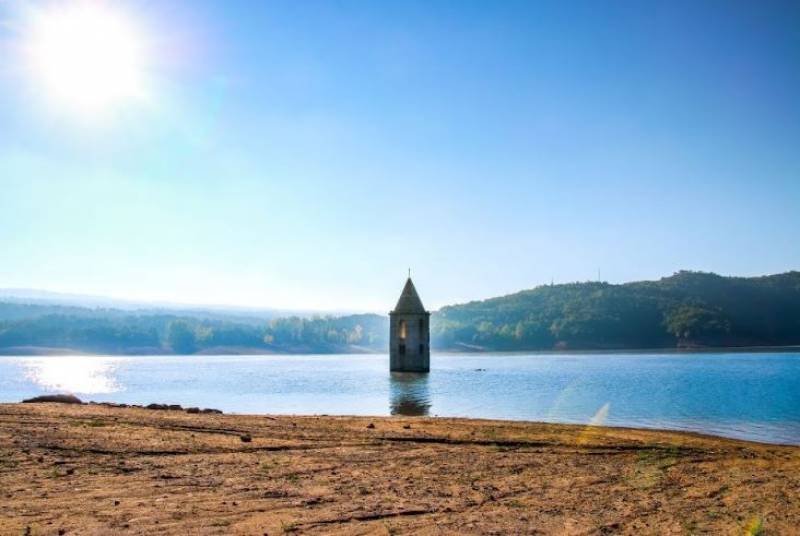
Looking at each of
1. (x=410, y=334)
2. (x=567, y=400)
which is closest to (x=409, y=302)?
(x=410, y=334)

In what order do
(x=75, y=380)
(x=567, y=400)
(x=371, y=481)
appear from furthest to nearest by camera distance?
(x=75, y=380), (x=567, y=400), (x=371, y=481)

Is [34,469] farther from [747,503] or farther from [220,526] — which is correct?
[747,503]

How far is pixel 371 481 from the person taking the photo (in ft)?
44.0

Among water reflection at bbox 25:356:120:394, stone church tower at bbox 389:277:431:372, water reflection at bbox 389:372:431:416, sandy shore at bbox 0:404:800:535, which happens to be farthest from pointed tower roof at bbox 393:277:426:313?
sandy shore at bbox 0:404:800:535

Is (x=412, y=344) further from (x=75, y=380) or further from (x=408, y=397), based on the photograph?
(x=75, y=380)

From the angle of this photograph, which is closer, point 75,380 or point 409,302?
point 409,302

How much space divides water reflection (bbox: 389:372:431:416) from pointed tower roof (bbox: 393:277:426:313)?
9576 millimetres

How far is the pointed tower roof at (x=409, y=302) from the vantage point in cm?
8106

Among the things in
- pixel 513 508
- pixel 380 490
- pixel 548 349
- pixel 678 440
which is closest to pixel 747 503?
pixel 513 508

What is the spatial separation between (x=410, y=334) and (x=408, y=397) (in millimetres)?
33374

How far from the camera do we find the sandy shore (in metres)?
10.3

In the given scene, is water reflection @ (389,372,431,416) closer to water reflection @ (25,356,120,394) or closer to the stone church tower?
the stone church tower

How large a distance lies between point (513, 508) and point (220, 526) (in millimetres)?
4931

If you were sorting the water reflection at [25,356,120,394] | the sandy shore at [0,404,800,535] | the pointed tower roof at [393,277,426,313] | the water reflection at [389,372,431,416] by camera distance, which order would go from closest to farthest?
the sandy shore at [0,404,800,535]
the water reflection at [389,372,431,416]
the water reflection at [25,356,120,394]
the pointed tower roof at [393,277,426,313]
